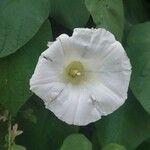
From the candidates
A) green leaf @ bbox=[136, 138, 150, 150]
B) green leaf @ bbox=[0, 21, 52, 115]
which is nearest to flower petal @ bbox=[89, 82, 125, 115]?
green leaf @ bbox=[0, 21, 52, 115]

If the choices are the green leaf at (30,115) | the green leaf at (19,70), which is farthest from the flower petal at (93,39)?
the green leaf at (30,115)

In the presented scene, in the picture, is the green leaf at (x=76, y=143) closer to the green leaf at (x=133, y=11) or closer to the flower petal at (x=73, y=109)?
the flower petal at (x=73, y=109)

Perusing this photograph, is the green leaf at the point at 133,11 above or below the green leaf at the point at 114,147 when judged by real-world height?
above

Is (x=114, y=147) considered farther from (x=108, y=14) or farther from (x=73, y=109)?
(x=108, y=14)

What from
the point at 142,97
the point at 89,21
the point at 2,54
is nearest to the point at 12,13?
the point at 2,54

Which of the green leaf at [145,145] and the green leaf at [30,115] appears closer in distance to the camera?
the green leaf at [30,115]

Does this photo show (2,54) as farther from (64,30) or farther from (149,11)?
(149,11)

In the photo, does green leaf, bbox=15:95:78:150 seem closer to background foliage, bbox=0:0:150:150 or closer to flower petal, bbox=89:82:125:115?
background foliage, bbox=0:0:150:150
